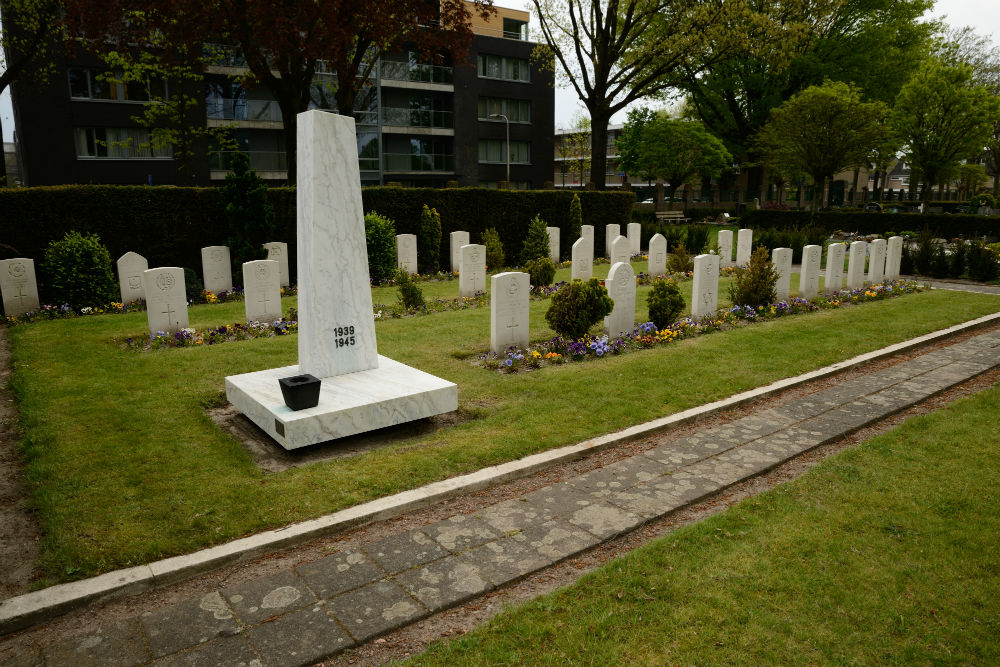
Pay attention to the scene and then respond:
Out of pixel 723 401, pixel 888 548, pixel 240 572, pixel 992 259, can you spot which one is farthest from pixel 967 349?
pixel 240 572

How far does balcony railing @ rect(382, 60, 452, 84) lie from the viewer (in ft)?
115

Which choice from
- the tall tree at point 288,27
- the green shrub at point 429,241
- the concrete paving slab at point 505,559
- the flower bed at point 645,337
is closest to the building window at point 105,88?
the tall tree at point 288,27

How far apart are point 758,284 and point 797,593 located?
983cm

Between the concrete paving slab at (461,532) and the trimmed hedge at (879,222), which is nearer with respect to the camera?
the concrete paving slab at (461,532)

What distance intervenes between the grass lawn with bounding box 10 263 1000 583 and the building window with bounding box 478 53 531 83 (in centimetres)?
3064

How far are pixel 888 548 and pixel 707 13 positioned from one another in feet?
86.9

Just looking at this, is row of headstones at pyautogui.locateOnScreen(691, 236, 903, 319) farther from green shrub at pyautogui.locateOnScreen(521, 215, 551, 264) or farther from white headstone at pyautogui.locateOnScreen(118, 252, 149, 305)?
white headstone at pyautogui.locateOnScreen(118, 252, 149, 305)

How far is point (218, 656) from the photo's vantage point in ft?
10.9

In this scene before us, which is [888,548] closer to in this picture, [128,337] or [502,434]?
[502,434]

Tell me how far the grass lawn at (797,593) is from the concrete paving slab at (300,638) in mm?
526

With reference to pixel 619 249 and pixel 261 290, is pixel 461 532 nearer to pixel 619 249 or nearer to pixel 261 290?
pixel 261 290

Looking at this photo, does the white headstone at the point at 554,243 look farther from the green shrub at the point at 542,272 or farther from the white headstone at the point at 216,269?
the white headstone at the point at 216,269

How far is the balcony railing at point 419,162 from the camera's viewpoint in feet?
117

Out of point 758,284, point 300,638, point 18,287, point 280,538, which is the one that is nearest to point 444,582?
point 300,638
